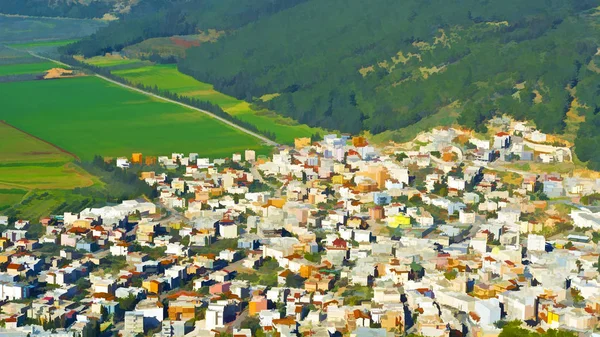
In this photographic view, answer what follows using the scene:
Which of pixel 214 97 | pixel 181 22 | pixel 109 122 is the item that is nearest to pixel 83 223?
pixel 109 122

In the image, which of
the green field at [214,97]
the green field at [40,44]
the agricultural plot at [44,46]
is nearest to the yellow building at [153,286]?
the green field at [214,97]

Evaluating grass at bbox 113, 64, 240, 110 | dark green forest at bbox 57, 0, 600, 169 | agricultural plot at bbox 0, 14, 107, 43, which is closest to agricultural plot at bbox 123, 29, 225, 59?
dark green forest at bbox 57, 0, 600, 169

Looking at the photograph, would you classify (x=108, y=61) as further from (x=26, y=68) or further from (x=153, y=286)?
(x=153, y=286)

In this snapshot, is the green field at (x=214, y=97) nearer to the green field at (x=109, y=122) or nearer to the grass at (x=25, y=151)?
the green field at (x=109, y=122)

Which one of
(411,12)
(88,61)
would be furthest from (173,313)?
(88,61)

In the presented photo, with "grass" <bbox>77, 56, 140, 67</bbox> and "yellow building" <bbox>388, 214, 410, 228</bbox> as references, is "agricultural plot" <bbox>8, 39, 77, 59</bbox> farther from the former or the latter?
"yellow building" <bbox>388, 214, 410, 228</bbox>

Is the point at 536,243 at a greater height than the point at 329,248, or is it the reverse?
the point at 536,243

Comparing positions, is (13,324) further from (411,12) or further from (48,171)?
(411,12)
